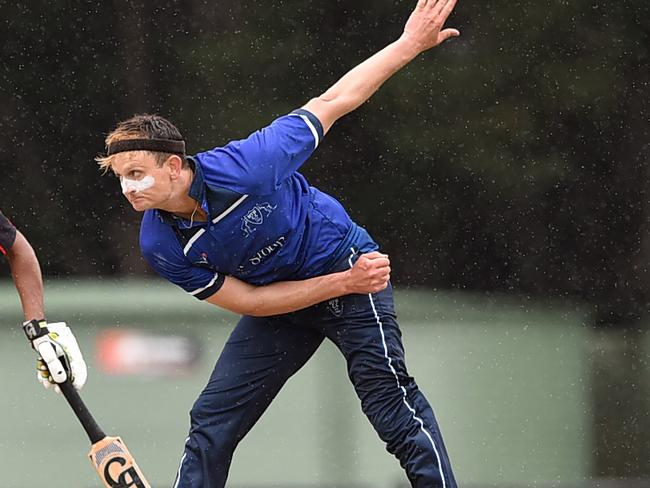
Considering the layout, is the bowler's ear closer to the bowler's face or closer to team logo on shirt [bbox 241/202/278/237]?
the bowler's face

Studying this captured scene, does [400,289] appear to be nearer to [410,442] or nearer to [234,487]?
[234,487]

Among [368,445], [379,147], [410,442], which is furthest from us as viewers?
[379,147]

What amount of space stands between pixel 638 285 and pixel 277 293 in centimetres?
296

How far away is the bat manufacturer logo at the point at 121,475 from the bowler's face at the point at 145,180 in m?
0.78

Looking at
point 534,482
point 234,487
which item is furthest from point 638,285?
point 234,487

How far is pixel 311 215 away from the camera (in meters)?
4.27

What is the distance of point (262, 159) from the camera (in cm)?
405

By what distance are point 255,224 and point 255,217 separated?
0.06ft

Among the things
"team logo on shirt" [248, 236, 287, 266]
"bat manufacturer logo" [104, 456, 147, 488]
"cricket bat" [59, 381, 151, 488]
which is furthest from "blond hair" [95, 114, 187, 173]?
"bat manufacturer logo" [104, 456, 147, 488]

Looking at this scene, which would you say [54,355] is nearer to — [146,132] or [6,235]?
[6,235]

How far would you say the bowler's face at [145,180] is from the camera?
158 inches

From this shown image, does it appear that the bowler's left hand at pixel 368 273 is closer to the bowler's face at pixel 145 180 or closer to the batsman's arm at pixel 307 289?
the batsman's arm at pixel 307 289

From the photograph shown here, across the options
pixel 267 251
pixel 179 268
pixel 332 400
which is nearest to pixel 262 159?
pixel 267 251

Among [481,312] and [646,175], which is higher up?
[646,175]
